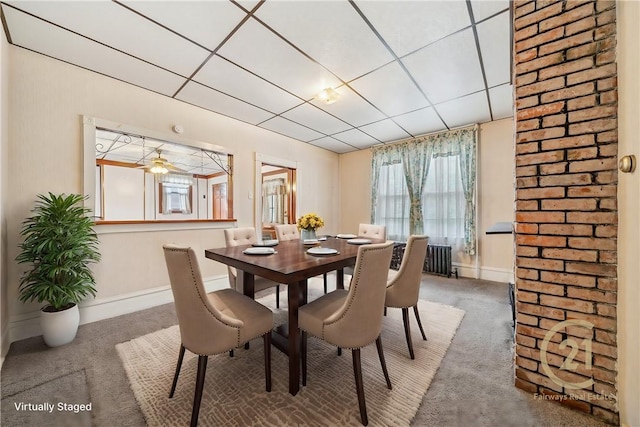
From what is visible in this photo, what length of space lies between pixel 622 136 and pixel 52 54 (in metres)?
4.29

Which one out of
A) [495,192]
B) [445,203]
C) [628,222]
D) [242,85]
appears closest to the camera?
→ [628,222]

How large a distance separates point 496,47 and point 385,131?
85.3 inches

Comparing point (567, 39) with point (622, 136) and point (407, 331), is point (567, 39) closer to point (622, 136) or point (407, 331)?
point (622, 136)

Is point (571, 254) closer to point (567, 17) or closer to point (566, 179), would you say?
point (566, 179)

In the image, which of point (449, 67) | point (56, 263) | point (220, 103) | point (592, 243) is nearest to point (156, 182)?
point (220, 103)

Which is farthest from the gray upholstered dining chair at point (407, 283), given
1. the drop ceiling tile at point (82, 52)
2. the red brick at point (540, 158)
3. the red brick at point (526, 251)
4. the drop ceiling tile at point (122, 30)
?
the drop ceiling tile at point (82, 52)

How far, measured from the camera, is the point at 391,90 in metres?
2.81

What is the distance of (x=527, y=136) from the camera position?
1431 millimetres

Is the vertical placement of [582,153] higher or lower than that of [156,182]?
lower

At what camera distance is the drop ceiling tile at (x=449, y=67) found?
6.74ft

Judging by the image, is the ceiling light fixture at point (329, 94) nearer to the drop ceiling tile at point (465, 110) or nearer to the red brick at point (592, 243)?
the drop ceiling tile at point (465, 110)

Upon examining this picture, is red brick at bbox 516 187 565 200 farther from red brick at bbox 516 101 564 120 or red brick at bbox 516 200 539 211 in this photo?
red brick at bbox 516 101 564 120

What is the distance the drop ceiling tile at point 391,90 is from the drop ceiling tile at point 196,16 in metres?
1.38

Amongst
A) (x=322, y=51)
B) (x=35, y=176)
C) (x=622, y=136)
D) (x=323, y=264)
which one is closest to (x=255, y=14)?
(x=322, y=51)
